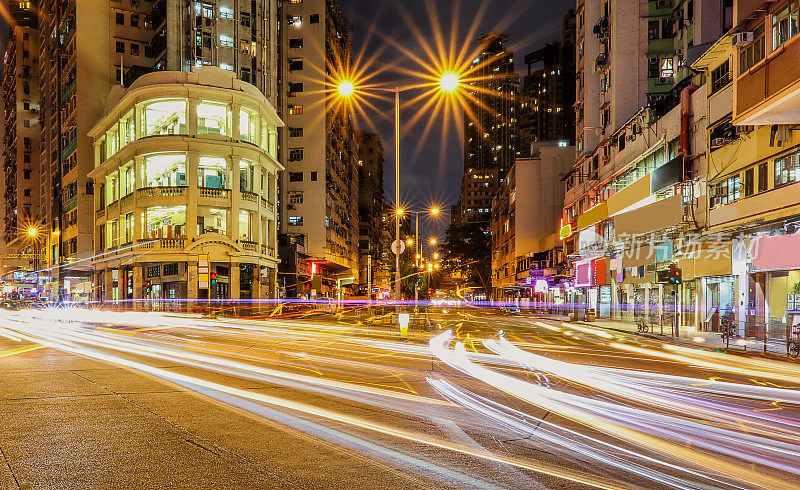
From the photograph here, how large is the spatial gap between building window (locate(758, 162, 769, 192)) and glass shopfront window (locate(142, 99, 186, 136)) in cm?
4159

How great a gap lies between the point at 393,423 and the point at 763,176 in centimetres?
2435

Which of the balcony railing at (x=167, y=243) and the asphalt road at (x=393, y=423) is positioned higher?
the balcony railing at (x=167, y=243)

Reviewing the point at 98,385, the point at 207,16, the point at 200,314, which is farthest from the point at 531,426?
the point at 207,16

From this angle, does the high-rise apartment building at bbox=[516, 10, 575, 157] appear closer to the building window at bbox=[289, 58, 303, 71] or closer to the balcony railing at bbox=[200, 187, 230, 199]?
the building window at bbox=[289, 58, 303, 71]

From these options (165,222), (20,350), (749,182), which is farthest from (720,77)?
(165,222)

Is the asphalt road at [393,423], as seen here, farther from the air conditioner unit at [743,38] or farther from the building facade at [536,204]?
the building facade at [536,204]

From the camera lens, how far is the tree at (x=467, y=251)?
104 metres

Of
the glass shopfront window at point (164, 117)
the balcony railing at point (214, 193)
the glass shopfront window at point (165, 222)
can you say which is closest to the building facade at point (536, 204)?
the balcony railing at point (214, 193)

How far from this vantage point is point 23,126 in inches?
4141

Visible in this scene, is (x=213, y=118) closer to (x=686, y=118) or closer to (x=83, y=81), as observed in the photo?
(x=83, y=81)

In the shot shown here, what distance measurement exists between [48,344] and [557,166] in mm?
63409

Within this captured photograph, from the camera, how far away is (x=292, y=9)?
263ft

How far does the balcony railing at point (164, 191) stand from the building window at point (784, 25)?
40900 millimetres

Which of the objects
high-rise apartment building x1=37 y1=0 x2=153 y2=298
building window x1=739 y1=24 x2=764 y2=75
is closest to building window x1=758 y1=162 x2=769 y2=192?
building window x1=739 y1=24 x2=764 y2=75
